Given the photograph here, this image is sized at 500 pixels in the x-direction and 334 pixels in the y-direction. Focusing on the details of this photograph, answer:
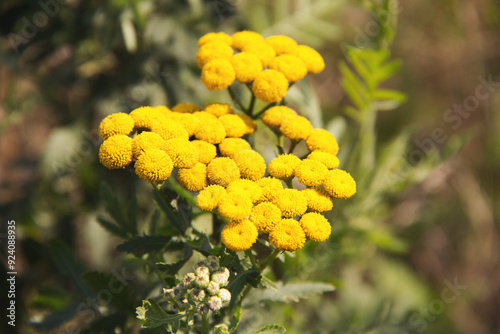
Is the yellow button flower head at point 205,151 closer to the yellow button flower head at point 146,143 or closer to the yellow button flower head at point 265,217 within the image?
the yellow button flower head at point 146,143

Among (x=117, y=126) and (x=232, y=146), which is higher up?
(x=117, y=126)

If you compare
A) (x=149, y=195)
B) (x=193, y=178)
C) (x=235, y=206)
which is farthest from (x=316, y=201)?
(x=149, y=195)

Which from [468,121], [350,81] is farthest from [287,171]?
[468,121]

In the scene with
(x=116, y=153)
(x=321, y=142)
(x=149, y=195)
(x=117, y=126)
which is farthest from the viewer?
(x=149, y=195)

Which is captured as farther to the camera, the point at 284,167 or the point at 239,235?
the point at 284,167

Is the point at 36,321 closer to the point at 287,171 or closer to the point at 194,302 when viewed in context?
the point at 194,302

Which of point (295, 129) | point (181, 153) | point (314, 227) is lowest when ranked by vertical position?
point (314, 227)

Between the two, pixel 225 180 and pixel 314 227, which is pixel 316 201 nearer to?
pixel 314 227

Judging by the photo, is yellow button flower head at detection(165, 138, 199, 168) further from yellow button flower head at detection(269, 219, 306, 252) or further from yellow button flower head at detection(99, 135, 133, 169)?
yellow button flower head at detection(269, 219, 306, 252)
